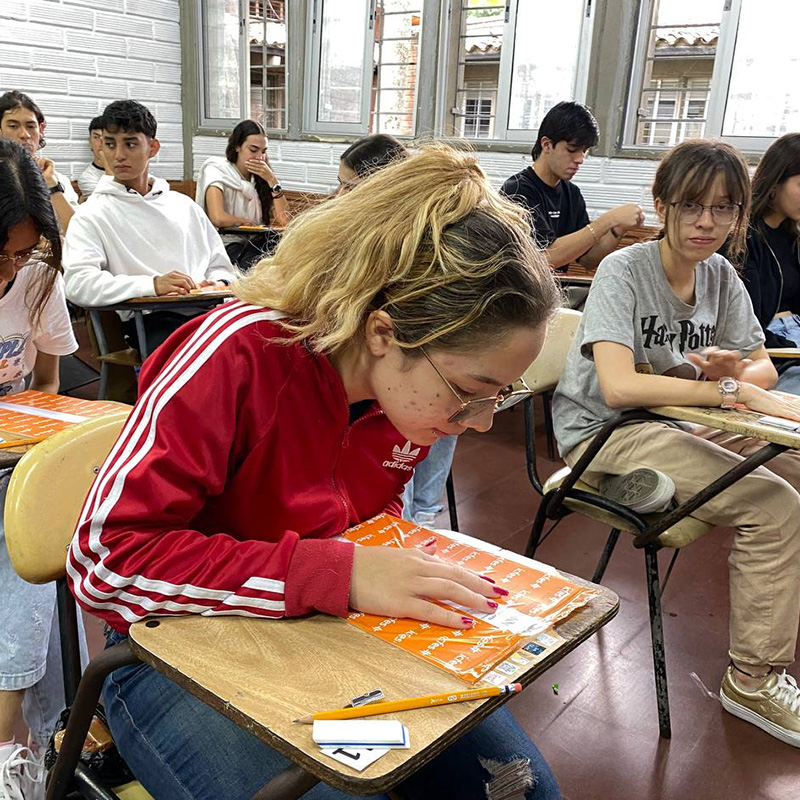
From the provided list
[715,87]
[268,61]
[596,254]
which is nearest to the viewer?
[596,254]

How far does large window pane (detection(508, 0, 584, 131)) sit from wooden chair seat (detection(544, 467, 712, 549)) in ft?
11.4

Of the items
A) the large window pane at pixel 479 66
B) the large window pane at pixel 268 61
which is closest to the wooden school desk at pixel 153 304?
the large window pane at pixel 479 66

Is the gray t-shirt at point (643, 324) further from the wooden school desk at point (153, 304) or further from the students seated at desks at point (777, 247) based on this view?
the wooden school desk at point (153, 304)

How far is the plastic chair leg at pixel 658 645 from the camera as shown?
65.4 inches

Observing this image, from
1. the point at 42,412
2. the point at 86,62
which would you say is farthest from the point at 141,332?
the point at 86,62

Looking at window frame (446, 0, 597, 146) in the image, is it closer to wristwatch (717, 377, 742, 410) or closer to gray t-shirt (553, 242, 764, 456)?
gray t-shirt (553, 242, 764, 456)

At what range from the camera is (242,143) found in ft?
Answer: 15.4

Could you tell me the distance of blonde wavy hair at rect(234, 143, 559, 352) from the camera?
809mm

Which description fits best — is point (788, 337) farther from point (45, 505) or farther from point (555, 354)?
point (45, 505)

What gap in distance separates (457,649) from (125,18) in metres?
6.07

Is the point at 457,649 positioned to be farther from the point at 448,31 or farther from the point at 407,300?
the point at 448,31

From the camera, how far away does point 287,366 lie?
0.86 metres

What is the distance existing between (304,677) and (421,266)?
1.39 ft

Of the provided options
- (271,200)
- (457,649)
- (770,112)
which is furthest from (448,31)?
(457,649)
